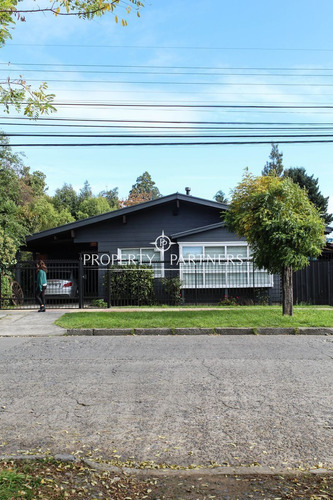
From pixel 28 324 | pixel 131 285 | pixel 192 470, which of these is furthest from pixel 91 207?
pixel 192 470

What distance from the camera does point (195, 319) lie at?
11.7 meters

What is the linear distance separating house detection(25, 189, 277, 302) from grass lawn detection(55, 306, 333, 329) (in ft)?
15.7

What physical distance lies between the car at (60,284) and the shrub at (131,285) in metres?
1.81

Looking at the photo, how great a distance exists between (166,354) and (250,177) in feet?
22.7

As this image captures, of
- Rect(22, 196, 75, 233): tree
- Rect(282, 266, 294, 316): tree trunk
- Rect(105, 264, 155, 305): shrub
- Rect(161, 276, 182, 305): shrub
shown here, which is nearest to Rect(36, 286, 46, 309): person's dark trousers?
Rect(105, 264, 155, 305): shrub

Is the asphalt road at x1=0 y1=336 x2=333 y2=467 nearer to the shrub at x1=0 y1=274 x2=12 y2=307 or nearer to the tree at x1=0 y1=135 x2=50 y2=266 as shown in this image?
the shrub at x1=0 y1=274 x2=12 y2=307

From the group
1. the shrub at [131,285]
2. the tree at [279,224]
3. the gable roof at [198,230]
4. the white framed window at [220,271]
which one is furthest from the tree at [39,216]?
the tree at [279,224]

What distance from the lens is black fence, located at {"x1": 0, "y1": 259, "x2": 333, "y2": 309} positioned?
1733 cm

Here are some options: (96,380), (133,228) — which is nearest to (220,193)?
(133,228)

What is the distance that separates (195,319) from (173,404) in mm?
6767

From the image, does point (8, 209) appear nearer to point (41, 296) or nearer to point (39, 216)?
point (41, 296)

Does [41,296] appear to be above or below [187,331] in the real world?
above

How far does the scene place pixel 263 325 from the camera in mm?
10938

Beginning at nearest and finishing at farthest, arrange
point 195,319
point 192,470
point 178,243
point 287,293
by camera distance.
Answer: point 192,470
point 195,319
point 287,293
point 178,243
